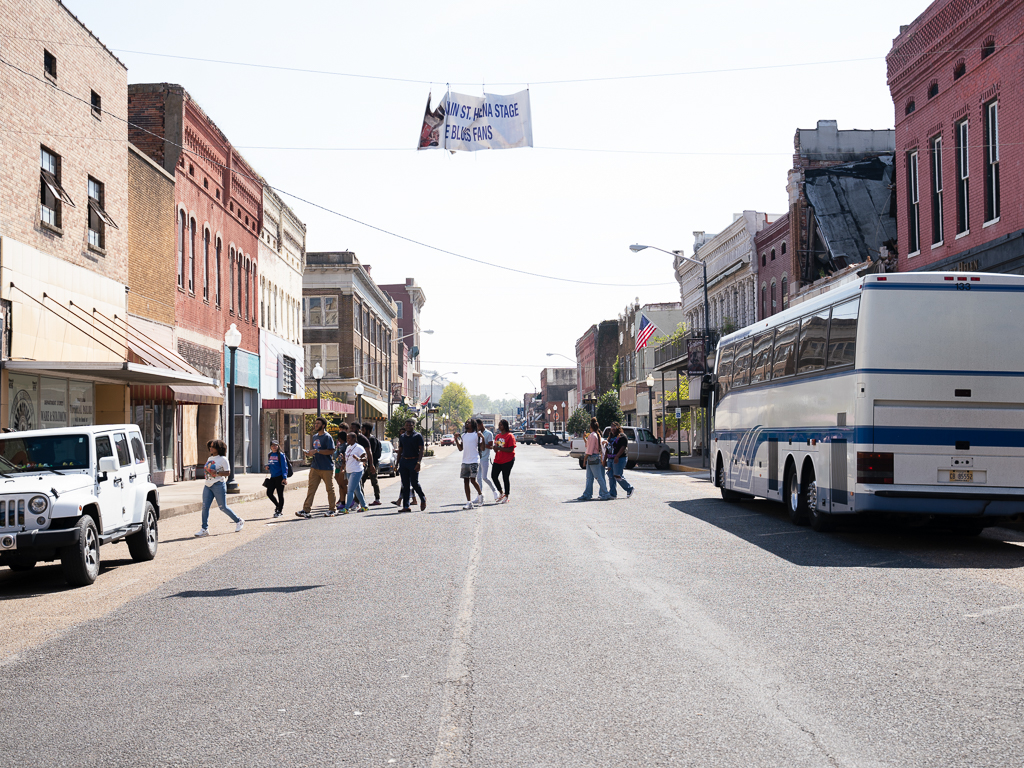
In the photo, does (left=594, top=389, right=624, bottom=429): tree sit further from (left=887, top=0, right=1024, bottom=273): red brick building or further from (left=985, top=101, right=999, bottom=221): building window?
(left=985, top=101, right=999, bottom=221): building window

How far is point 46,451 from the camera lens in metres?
12.9

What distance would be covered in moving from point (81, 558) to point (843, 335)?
10.4m

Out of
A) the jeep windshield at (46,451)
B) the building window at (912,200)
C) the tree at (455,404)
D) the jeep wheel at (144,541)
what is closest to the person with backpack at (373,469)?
the jeep wheel at (144,541)

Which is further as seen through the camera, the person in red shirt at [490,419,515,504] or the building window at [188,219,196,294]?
the building window at [188,219,196,294]

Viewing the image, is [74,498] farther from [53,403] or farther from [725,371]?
[725,371]

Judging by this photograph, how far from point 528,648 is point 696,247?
61096 millimetres

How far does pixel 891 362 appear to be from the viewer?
559 inches

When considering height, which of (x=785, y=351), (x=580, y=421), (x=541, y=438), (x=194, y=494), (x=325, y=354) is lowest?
(x=541, y=438)

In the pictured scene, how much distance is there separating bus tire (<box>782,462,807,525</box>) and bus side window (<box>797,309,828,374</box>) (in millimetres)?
1801

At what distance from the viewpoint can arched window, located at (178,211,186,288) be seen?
34.1 meters

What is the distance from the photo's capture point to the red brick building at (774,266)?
145 ft

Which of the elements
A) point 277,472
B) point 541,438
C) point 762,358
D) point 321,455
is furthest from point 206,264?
point 541,438

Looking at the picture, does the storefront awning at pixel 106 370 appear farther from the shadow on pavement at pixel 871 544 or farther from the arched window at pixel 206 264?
the shadow on pavement at pixel 871 544

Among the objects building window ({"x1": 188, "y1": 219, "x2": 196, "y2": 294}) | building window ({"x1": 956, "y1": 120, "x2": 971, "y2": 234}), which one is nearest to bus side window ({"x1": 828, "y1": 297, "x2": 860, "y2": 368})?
building window ({"x1": 956, "y1": 120, "x2": 971, "y2": 234})
